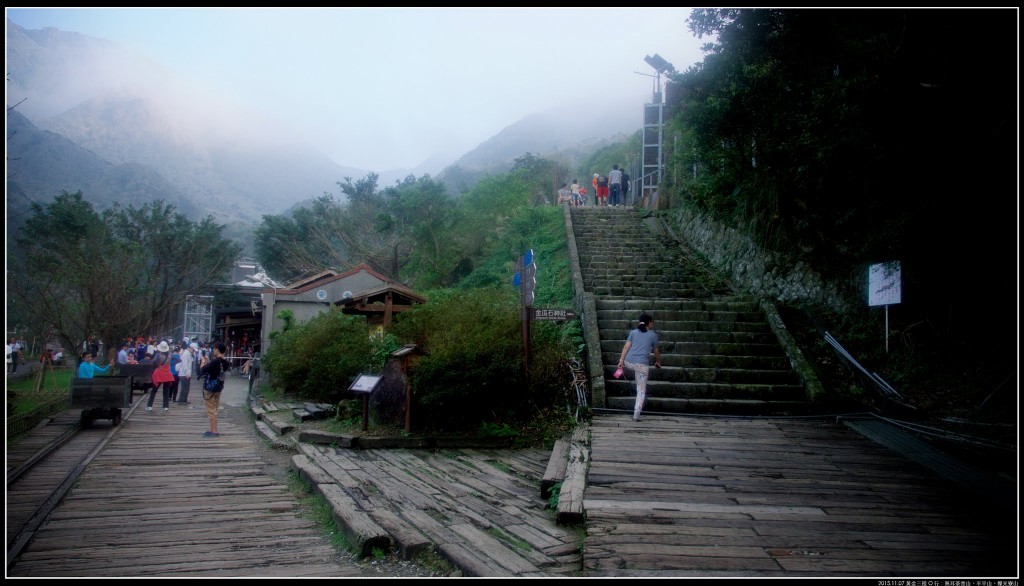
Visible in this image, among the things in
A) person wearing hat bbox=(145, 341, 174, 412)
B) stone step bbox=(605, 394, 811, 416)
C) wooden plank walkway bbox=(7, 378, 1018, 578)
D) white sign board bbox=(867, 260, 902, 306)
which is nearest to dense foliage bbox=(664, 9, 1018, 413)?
white sign board bbox=(867, 260, 902, 306)

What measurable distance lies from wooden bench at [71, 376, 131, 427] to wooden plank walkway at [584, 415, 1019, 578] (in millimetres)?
9918

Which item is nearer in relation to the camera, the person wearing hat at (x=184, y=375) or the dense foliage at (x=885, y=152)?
the dense foliage at (x=885, y=152)

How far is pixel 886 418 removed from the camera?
7.70 metres

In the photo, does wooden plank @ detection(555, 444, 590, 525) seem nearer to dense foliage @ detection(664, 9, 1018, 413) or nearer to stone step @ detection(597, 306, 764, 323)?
dense foliage @ detection(664, 9, 1018, 413)

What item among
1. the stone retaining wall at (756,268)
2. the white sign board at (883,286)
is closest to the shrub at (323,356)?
the stone retaining wall at (756,268)

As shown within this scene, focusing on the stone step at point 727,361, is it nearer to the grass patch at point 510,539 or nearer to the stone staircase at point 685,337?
the stone staircase at point 685,337

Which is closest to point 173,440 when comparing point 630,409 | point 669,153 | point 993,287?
point 630,409

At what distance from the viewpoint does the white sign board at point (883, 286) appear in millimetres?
7977

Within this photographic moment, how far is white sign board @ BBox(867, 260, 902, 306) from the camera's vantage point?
7.98 metres

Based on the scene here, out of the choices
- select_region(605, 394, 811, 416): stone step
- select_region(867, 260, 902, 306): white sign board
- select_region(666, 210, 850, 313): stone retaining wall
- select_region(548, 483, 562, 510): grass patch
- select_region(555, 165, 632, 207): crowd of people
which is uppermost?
select_region(555, 165, 632, 207): crowd of people

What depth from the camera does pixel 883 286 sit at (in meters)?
8.42

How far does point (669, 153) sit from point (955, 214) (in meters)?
16.2

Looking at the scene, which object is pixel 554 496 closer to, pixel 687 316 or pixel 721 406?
pixel 721 406

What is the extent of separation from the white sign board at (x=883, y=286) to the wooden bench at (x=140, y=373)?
17.0m
